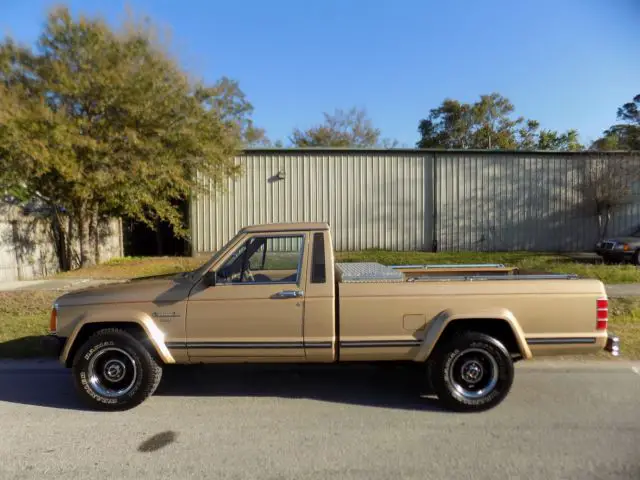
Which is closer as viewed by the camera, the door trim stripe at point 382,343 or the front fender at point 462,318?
the front fender at point 462,318

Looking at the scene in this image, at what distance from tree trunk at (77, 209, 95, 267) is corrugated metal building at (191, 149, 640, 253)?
13.4ft

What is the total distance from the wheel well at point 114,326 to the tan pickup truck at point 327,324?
0.01 metres

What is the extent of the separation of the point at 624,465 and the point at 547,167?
1768 cm

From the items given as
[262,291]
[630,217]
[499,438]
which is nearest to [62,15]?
[262,291]

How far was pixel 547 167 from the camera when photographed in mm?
18953

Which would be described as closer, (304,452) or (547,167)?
(304,452)

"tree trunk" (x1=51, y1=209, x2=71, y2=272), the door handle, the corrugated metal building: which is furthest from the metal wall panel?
the door handle

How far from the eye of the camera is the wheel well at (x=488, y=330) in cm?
443

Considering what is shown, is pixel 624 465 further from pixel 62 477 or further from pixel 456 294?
pixel 62 477

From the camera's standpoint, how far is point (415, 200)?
18.8 metres

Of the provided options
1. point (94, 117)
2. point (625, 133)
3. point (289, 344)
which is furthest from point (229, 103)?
point (625, 133)

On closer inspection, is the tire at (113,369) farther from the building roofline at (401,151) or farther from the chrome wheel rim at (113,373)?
the building roofline at (401,151)

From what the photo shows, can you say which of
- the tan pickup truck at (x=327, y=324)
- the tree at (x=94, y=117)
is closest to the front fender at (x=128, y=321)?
the tan pickup truck at (x=327, y=324)

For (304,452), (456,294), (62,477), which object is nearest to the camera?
(62,477)
